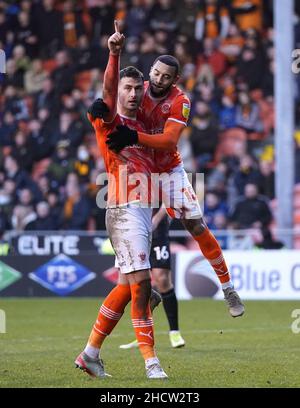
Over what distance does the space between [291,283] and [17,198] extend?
22.5ft

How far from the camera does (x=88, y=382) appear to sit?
28.9 ft

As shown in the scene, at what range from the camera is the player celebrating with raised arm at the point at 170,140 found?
29.4ft

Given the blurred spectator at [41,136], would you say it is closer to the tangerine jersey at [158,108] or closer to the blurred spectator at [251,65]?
the blurred spectator at [251,65]

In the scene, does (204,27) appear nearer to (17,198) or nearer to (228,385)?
(17,198)

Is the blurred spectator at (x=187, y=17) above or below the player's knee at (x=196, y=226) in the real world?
above

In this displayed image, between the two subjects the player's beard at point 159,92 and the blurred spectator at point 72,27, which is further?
the blurred spectator at point 72,27

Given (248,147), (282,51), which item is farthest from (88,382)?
(248,147)

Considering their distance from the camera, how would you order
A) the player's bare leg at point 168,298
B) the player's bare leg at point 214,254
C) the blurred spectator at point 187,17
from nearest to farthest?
the player's bare leg at point 214,254 → the player's bare leg at point 168,298 → the blurred spectator at point 187,17

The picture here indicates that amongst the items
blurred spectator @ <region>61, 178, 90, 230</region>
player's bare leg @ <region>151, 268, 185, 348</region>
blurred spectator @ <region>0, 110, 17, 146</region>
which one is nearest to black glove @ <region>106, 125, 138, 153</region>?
player's bare leg @ <region>151, 268, 185, 348</region>

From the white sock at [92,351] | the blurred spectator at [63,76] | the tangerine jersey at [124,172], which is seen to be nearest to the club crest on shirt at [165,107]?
the tangerine jersey at [124,172]

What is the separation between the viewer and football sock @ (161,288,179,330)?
12.2 metres

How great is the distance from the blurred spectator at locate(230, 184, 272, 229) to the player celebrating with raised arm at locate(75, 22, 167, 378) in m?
10.9

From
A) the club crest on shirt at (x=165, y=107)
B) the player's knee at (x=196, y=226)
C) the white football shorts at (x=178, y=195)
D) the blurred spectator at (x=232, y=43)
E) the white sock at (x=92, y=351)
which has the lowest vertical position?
the white sock at (x=92, y=351)

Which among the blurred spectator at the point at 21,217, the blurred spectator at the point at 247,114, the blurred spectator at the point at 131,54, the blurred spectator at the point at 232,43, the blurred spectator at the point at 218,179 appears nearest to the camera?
the blurred spectator at the point at 218,179
